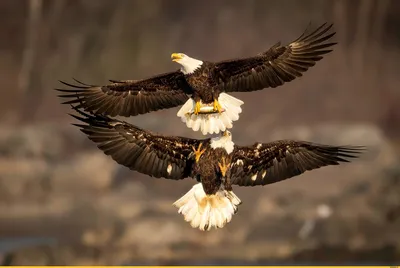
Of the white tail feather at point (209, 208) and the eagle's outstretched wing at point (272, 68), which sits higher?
the eagle's outstretched wing at point (272, 68)

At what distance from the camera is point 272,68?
6.32 meters

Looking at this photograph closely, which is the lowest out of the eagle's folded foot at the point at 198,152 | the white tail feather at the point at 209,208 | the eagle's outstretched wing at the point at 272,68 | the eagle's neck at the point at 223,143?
the white tail feather at the point at 209,208

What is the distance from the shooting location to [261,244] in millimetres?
10297

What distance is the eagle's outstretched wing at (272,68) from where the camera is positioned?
20.6ft

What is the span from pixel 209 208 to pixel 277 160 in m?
0.53

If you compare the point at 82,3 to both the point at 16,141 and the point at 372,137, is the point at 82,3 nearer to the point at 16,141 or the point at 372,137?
the point at 16,141

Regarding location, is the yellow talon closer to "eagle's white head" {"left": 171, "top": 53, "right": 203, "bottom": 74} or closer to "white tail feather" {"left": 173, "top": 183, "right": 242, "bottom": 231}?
"eagle's white head" {"left": 171, "top": 53, "right": 203, "bottom": 74}

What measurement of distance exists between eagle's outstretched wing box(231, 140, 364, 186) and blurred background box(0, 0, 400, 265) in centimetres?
378

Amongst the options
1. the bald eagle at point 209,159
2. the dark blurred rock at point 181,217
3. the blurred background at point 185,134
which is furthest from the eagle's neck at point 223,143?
the dark blurred rock at point 181,217

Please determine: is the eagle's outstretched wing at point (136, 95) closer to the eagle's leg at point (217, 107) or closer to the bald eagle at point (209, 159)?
the bald eagle at point (209, 159)

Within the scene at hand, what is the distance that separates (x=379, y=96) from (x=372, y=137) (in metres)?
0.44

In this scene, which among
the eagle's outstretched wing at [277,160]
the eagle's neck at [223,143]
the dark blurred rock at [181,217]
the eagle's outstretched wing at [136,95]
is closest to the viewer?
the eagle's neck at [223,143]

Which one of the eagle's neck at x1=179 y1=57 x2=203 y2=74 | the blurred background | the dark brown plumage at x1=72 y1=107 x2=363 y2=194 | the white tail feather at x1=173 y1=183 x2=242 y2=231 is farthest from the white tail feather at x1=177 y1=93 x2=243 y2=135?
the blurred background

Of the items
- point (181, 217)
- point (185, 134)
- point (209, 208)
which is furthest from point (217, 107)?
point (181, 217)
